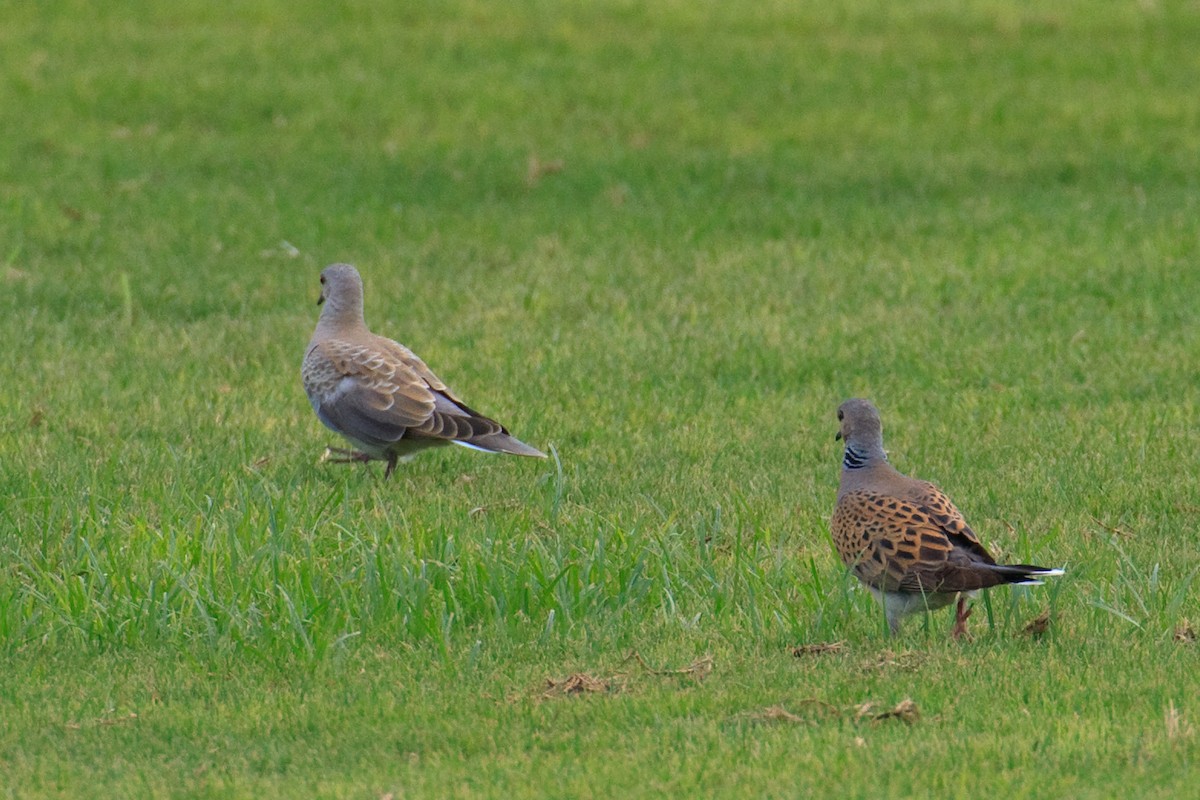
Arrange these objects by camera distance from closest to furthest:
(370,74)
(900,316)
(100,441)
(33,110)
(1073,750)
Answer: (1073,750)
(100,441)
(900,316)
(33,110)
(370,74)

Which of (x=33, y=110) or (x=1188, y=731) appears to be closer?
(x=1188, y=731)

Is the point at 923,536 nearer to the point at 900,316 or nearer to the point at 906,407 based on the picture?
the point at 906,407

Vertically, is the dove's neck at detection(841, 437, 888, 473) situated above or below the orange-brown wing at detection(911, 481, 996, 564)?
above

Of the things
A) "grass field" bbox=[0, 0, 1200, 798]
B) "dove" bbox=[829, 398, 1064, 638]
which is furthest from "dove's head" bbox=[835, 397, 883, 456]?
"grass field" bbox=[0, 0, 1200, 798]

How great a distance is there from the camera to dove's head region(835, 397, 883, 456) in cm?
700

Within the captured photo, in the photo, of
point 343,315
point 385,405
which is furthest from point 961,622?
point 343,315

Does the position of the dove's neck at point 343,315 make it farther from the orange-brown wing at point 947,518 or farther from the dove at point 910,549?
the orange-brown wing at point 947,518

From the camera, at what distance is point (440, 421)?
857cm

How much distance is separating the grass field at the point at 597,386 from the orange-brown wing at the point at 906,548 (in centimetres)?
21

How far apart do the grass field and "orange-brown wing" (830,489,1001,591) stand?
21cm

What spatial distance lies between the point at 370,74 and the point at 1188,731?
1545cm

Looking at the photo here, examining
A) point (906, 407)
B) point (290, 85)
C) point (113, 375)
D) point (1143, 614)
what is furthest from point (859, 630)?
point (290, 85)

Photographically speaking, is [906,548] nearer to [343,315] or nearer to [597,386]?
[343,315]

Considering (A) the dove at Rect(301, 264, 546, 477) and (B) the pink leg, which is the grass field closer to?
(B) the pink leg
